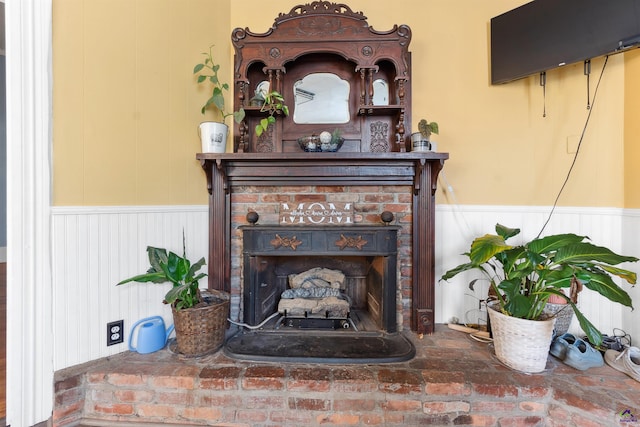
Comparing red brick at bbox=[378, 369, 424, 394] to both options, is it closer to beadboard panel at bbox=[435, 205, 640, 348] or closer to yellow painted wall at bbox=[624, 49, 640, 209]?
beadboard panel at bbox=[435, 205, 640, 348]

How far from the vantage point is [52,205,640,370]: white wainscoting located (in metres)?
1.32

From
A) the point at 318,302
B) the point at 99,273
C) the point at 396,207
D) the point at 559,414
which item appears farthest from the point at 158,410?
the point at 559,414

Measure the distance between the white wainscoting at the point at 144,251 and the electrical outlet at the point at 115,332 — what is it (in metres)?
0.02

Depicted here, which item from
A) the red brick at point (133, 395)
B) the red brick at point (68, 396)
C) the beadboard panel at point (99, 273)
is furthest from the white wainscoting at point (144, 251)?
the red brick at point (133, 395)

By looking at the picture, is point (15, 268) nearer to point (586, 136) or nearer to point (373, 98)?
point (373, 98)

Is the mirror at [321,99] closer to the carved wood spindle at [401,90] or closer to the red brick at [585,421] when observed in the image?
the carved wood spindle at [401,90]

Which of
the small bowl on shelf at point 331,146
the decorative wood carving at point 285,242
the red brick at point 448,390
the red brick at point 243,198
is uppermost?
the small bowl on shelf at point 331,146

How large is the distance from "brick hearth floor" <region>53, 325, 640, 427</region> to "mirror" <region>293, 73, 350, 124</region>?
1.56 meters

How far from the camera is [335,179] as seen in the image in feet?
5.94

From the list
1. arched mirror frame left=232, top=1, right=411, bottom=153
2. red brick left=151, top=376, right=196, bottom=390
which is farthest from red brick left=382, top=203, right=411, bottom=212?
red brick left=151, top=376, right=196, bottom=390

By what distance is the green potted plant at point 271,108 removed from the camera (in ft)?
5.70

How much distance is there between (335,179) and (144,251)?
3.98ft

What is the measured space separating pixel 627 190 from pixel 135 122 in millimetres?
2943

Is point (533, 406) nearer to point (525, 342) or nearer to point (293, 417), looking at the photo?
point (525, 342)
